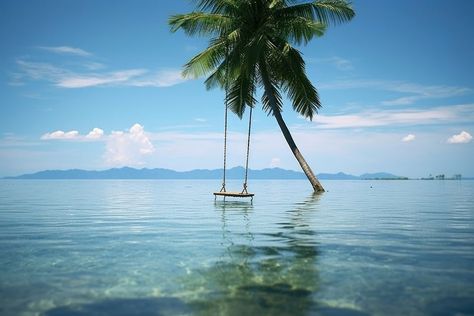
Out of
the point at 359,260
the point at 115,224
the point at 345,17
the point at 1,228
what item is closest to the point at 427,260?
the point at 359,260

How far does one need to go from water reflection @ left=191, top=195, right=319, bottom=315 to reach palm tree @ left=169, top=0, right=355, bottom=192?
681 inches

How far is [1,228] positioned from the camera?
13.1 metres

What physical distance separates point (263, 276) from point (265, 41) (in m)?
21.2

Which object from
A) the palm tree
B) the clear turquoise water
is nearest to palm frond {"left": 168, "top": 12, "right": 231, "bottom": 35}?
the palm tree

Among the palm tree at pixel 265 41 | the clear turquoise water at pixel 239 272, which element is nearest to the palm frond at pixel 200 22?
the palm tree at pixel 265 41

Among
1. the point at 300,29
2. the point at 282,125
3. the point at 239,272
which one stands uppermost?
the point at 300,29

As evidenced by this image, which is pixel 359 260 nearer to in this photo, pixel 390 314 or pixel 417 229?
pixel 390 314

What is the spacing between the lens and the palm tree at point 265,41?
2606cm

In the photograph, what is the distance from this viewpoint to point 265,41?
1001 inches

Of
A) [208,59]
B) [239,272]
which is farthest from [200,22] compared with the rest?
[239,272]

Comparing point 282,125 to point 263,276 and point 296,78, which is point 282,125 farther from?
point 263,276

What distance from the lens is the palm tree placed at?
85.5ft

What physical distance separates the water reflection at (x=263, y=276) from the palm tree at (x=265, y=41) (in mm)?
17293

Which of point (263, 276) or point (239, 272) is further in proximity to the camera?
point (239, 272)
